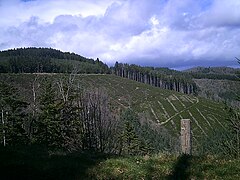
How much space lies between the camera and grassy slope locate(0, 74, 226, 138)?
139125mm

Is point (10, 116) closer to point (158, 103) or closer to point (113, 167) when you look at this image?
point (113, 167)

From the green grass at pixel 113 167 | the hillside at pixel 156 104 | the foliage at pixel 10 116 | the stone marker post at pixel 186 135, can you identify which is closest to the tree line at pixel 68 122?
the foliage at pixel 10 116

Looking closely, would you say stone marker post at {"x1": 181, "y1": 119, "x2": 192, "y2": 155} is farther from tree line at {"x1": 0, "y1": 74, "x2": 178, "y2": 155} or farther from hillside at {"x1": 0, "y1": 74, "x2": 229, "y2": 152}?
hillside at {"x1": 0, "y1": 74, "x2": 229, "y2": 152}

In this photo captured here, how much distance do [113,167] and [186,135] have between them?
258 centimetres

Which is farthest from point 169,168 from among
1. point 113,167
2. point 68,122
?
point 68,122

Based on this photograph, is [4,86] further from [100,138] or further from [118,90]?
[118,90]

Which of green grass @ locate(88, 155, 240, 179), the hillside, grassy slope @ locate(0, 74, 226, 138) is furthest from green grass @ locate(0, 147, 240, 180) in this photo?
grassy slope @ locate(0, 74, 226, 138)

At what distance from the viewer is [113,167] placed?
904 cm

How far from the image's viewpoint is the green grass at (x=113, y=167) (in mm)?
8242

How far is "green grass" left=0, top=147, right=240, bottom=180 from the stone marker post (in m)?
0.62

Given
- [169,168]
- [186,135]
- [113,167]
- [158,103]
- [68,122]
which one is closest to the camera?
[169,168]

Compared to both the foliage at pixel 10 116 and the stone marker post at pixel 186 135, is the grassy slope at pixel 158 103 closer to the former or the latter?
the foliage at pixel 10 116

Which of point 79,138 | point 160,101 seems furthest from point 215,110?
point 79,138

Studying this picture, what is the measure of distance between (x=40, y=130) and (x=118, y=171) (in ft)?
69.1
